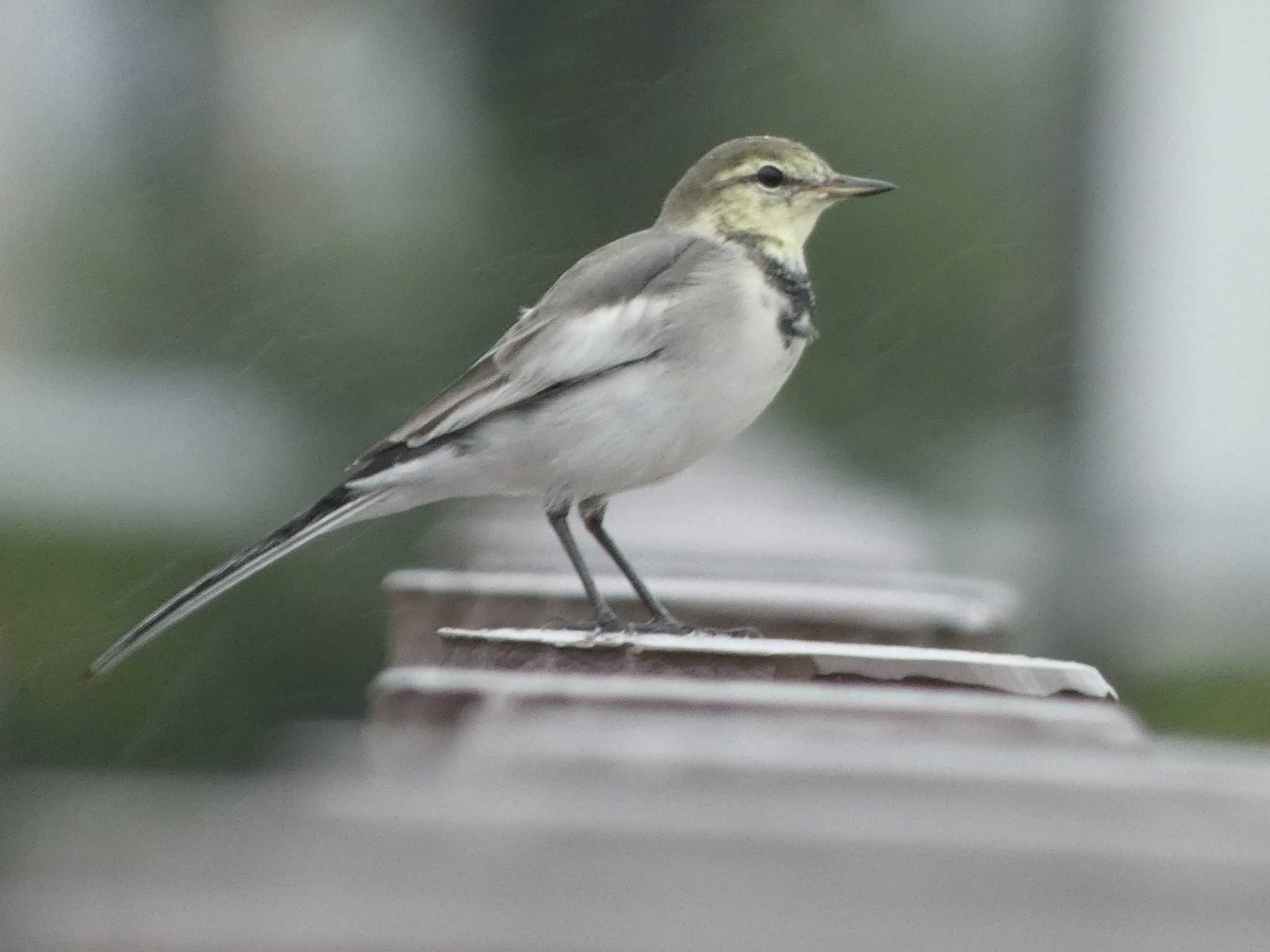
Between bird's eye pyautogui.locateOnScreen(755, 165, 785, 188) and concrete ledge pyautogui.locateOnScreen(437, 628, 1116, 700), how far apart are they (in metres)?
0.88

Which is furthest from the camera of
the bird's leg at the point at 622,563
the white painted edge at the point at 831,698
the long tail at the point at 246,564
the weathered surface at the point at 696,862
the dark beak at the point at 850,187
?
the bird's leg at the point at 622,563

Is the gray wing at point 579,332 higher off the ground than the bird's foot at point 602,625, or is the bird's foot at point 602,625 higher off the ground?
the gray wing at point 579,332

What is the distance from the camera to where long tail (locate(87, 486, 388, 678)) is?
5.99 feet

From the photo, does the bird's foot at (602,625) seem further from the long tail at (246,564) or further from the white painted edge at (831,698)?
the white painted edge at (831,698)

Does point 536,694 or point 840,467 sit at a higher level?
point 536,694

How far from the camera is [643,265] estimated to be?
113 inches

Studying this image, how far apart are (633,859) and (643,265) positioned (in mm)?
2214

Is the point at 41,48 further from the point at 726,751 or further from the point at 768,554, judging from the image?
the point at 726,751

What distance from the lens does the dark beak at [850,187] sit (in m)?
2.42

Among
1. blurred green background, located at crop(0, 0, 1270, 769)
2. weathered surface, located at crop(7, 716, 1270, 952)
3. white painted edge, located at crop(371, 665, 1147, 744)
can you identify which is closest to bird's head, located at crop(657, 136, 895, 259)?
white painted edge, located at crop(371, 665, 1147, 744)

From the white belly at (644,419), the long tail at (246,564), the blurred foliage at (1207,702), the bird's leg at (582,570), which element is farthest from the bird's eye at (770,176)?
the blurred foliage at (1207,702)

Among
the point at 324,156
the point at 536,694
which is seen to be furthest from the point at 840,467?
the point at 536,694

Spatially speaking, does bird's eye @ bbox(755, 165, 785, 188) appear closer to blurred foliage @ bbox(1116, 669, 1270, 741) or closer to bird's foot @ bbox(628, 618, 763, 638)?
bird's foot @ bbox(628, 618, 763, 638)

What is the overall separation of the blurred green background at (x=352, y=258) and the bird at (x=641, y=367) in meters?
1.58
